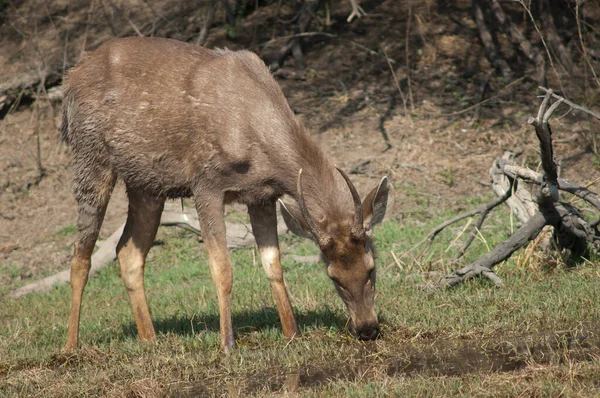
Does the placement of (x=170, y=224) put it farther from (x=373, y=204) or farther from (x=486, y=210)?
(x=373, y=204)

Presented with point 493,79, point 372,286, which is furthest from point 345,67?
point 372,286

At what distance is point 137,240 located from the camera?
8625mm

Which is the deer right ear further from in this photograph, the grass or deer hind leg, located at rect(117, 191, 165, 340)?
deer hind leg, located at rect(117, 191, 165, 340)

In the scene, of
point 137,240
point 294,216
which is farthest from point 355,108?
point 294,216

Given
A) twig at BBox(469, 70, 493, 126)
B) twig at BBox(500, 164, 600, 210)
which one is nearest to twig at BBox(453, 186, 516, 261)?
A: twig at BBox(500, 164, 600, 210)

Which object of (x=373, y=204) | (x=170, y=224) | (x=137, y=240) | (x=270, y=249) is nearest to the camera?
(x=373, y=204)

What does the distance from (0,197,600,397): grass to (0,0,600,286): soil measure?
3324 mm

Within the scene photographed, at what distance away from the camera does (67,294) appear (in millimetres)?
11070

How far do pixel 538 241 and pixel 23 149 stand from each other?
1075 cm

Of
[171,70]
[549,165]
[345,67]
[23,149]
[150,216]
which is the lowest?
[23,149]

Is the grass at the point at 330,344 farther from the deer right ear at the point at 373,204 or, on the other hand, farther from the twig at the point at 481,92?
the twig at the point at 481,92

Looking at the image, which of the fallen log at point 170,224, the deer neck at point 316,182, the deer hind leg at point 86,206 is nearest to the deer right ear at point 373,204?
the deer neck at point 316,182

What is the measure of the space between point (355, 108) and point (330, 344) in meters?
9.72

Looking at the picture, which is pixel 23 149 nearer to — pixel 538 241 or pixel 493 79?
pixel 493 79
